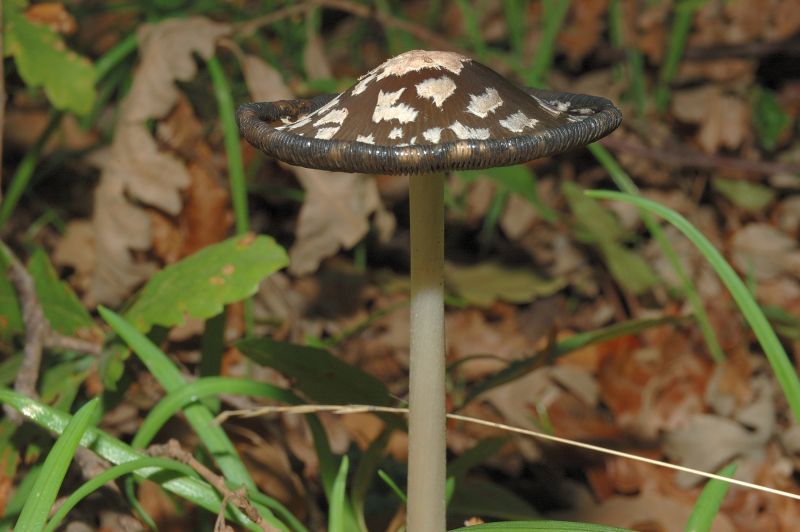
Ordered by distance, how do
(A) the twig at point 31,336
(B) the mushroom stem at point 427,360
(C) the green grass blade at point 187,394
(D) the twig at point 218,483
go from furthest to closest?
(A) the twig at point 31,336
(C) the green grass blade at point 187,394
(D) the twig at point 218,483
(B) the mushroom stem at point 427,360

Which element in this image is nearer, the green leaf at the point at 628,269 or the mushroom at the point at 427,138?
the mushroom at the point at 427,138

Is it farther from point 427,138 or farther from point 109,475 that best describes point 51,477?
point 427,138

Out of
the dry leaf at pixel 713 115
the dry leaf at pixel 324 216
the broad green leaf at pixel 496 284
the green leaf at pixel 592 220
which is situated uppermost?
the dry leaf at pixel 713 115

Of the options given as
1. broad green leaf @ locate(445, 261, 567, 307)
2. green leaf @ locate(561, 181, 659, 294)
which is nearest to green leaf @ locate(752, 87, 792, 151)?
green leaf @ locate(561, 181, 659, 294)

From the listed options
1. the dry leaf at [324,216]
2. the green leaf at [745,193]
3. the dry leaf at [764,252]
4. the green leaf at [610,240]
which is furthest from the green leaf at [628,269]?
the dry leaf at [324,216]

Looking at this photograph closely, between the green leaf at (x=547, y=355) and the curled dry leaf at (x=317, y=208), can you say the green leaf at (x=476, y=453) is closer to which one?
the green leaf at (x=547, y=355)

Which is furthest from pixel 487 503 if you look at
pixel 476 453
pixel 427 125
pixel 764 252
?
pixel 764 252

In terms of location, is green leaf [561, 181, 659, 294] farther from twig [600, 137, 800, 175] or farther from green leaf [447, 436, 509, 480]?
green leaf [447, 436, 509, 480]
